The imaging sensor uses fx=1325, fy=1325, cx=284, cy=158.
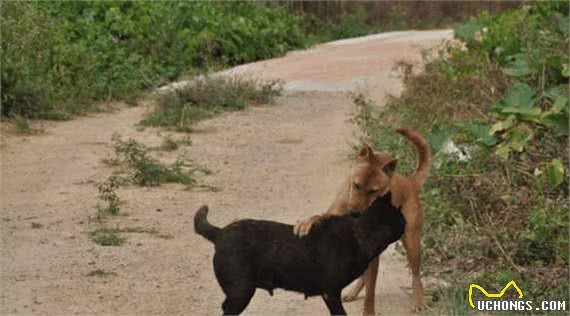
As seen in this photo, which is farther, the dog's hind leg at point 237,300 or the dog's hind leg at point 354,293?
the dog's hind leg at point 354,293

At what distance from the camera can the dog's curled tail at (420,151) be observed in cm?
617

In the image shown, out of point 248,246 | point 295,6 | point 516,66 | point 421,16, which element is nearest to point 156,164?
point 516,66

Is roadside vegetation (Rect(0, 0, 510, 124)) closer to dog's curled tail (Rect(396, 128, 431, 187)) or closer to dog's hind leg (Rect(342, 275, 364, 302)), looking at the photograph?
dog's hind leg (Rect(342, 275, 364, 302))

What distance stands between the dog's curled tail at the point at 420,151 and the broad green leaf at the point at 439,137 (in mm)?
2334

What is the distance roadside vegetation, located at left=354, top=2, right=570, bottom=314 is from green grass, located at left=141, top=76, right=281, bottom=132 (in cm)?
204

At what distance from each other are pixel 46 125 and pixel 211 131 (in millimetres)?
1537

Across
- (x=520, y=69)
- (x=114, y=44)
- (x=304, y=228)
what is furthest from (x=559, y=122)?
(x=114, y=44)

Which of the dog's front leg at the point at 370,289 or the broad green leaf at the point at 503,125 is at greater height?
the broad green leaf at the point at 503,125

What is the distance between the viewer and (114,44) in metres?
15.4

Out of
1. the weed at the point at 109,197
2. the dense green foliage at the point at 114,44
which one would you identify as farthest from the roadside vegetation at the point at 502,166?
the dense green foliage at the point at 114,44

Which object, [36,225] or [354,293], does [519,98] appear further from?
[36,225]

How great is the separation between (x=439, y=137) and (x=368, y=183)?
2.92 m

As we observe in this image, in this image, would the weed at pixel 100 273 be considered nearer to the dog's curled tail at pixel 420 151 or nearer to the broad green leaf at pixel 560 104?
the dog's curled tail at pixel 420 151

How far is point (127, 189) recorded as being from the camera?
9.07 metres
